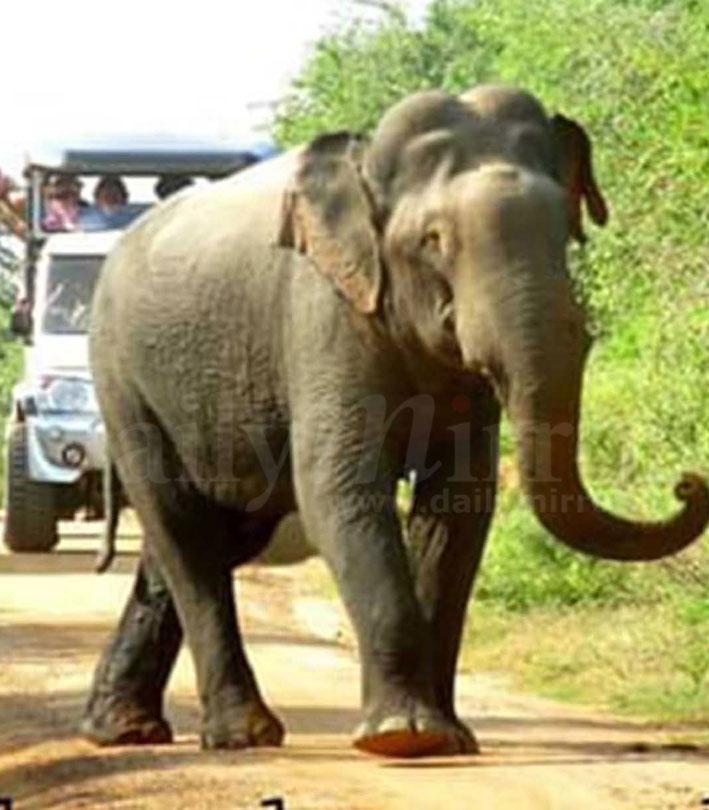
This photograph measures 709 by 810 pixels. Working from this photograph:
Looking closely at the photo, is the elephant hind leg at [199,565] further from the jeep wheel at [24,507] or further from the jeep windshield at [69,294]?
the jeep wheel at [24,507]

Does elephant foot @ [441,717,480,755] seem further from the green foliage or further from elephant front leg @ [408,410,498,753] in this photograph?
the green foliage

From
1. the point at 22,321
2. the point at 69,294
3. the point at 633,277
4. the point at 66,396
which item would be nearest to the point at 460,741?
the point at 633,277

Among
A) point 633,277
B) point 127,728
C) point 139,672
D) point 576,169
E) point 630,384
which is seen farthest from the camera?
point 630,384

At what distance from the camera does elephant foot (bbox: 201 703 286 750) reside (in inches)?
517

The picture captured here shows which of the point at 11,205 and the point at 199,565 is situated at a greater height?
the point at 199,565

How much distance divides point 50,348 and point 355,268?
15.4 metres

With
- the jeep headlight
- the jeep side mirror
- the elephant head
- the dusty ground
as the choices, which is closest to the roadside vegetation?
the dusty ground

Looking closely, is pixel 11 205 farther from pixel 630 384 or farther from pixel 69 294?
pixel 630 384

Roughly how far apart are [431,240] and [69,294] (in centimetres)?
1582

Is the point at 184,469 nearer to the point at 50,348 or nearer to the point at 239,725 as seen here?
the point at 239,725

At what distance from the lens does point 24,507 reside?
93.0ft

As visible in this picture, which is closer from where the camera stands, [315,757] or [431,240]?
[431,240]

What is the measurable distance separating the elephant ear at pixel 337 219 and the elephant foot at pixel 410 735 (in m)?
1.43

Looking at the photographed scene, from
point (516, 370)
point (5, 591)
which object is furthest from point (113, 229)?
point (516, 370)
